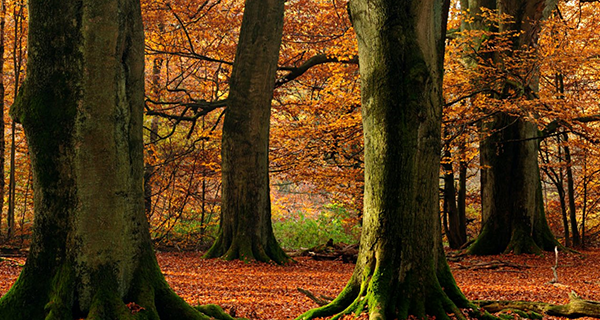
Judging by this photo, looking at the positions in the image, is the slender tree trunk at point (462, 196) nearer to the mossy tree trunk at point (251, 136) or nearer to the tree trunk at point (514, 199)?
the tree trunk at point (514, 199)

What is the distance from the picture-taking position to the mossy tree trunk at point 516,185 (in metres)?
12.2

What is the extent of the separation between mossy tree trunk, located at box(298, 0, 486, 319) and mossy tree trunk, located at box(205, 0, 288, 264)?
19.4 ft

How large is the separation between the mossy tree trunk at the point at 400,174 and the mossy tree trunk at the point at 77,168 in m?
1.89

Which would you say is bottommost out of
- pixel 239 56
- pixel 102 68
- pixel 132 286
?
pixel 132 286

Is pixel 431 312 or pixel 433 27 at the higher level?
pixel 433 27

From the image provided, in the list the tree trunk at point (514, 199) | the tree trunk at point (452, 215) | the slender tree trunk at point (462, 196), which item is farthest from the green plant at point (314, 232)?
the tree trunk at point (514, 199)

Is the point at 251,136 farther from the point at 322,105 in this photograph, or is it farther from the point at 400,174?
the point at 400,174

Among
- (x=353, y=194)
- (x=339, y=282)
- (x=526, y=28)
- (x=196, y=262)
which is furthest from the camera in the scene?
(x=353, y=194)

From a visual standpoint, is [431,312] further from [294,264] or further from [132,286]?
[294,264]

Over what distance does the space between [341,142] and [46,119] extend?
10.0 metres

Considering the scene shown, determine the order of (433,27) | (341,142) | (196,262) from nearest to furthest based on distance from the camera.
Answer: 1. (433,27)
2. (196,262)
3. (341,142)

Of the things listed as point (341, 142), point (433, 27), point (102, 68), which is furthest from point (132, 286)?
point (341, 142)

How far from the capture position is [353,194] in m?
16.3

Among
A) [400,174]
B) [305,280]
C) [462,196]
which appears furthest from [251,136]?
[462,196]
